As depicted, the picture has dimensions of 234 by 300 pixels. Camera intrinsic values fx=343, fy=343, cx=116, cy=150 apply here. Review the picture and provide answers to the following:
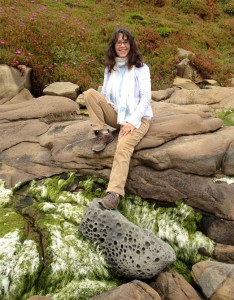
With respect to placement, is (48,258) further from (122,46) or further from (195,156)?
(122,46)

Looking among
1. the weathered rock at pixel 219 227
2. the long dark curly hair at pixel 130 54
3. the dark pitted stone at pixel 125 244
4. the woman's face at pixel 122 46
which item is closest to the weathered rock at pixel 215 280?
the dark pitted stone at pixel 125 244

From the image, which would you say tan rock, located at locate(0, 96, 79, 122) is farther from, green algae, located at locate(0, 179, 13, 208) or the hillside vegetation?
the hillside vegetation

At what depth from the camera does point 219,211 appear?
24.5 ft

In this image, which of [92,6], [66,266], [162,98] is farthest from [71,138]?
[92,6]

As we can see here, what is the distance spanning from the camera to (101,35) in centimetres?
1941

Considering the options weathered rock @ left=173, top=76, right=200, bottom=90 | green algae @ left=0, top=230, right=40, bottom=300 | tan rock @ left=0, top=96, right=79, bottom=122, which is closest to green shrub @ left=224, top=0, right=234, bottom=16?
weathered rock @ left=173, top=76, right=200, bottom=90

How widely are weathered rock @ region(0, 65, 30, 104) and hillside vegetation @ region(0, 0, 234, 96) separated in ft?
1.87

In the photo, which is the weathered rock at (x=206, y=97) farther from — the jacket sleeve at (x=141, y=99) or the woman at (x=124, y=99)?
the jacket sleeve at (x=141, y=99)

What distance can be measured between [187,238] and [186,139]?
227cm

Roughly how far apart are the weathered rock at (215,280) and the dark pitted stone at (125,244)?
62 cm

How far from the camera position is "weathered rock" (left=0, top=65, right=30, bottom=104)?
13.1 m

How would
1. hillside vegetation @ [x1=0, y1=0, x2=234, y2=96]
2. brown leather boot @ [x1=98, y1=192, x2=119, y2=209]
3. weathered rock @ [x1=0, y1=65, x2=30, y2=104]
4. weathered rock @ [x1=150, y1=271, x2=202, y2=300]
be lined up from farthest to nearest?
hillside vegetation @ [x1=0, y1=0, x2=234, y2=96] < weathered rock @ [x1=0, y1=65, x2=30, y2=104] < brown leather boot @ [x1=98, y1=192, x2=119, y2=209] < weathered rock @ [x1=150, y1=271, x2=202, y2=300]

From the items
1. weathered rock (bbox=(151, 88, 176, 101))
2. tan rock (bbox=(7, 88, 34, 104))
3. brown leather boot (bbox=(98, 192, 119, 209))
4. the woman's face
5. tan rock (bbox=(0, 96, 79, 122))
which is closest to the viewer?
brown leather boot (bbox=(98, 192, 119, 209))

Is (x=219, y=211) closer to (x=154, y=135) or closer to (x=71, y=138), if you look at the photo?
(x=154, y=135)
